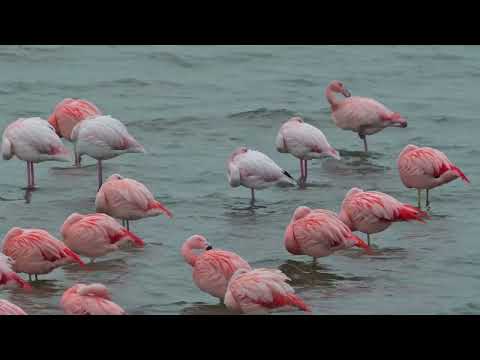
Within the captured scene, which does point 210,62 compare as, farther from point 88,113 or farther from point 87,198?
point 87,198

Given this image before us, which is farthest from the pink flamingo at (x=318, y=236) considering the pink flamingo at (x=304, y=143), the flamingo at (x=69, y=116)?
the flamingo at (x=69, y=116)

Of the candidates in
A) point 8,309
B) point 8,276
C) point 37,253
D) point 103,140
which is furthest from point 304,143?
point 8,309

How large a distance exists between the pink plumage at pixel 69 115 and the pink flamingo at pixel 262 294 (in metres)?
5.41

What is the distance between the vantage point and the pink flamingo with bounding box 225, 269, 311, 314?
1202cm

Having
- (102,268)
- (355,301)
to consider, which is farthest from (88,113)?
(355,301)

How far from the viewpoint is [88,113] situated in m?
17.1

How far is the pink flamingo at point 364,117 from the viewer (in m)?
17.2

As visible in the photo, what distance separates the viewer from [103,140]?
15891 millimetres

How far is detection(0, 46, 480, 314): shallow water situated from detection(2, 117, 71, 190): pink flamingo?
320mm

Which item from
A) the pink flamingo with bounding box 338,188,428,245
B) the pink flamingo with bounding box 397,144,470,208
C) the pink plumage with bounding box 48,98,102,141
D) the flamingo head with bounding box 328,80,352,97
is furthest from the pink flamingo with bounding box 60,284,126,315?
the flamingo head with bounding box 328,80,352,97

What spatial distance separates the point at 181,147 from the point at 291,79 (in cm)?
399

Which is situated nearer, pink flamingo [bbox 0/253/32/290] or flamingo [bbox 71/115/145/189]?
pink flamingo [bbox 0/253/32/290]

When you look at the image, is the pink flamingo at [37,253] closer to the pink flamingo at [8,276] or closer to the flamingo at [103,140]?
the pink flamingo at [8,276]

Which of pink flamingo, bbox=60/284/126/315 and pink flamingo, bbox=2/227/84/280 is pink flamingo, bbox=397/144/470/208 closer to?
pink flamingo, bbox=2/227/84/280
